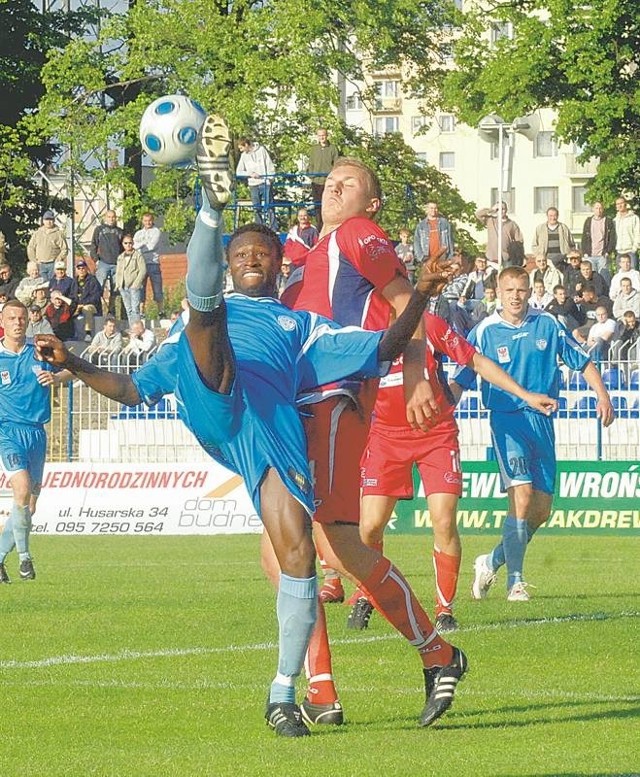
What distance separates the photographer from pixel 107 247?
31.2 meters

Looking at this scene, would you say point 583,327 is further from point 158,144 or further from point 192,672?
point 158,144

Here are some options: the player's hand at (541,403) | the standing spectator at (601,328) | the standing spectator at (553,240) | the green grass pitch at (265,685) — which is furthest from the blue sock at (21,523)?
the standing spectator at (553,240)

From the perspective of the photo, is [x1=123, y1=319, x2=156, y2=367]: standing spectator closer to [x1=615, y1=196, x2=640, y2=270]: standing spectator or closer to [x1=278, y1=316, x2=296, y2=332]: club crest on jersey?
[x1=615, y1=196, x2=640, y2=270]: standing spectator

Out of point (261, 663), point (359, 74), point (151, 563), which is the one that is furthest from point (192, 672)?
point (359, 74)

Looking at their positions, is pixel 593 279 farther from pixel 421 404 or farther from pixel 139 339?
pixel 421 404

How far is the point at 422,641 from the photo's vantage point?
297 inches

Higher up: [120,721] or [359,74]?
[359,74]

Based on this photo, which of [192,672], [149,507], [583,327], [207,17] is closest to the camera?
[192,672]

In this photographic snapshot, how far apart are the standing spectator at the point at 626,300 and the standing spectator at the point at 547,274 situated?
182 cm

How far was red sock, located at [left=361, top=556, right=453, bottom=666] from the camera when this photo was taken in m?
7.48

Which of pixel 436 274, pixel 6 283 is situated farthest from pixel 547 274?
pixel 436 274

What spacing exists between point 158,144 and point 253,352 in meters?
1.09

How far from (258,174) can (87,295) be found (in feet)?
12.8

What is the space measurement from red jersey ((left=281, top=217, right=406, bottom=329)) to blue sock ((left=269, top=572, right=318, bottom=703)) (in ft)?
5.22
